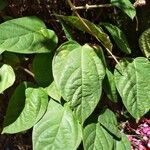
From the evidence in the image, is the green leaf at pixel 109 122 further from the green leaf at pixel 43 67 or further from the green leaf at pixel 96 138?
the green leaf at pixel 43 67

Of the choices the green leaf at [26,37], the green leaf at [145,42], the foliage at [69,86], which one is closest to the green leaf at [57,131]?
the foliage at [69,86]

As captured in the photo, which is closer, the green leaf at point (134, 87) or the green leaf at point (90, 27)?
the green leaf at point (90, 27)

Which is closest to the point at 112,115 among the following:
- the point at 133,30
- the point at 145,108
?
the point at 145,108

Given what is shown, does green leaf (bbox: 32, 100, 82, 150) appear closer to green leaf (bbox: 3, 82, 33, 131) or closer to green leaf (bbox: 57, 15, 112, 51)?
green leaf (bbox: 3, 82, 33, 131)

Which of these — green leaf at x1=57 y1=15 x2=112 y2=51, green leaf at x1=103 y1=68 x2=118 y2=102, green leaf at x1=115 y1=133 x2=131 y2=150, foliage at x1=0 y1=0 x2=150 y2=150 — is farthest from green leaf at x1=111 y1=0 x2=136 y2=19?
green leaf at x1=115 y1=133 x2=131 y2=150

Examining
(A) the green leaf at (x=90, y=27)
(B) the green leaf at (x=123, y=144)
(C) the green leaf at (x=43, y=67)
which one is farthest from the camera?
(B) the green leaf at (x=123, y=144)

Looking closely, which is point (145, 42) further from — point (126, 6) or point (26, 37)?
point (26, 37)

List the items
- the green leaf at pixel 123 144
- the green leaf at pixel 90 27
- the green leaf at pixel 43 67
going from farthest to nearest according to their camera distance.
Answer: the green leaf at pixel 123 144
the green leaf at pixel 43 67
the green leaf at pixel 90 27

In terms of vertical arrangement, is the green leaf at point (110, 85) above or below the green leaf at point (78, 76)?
below
